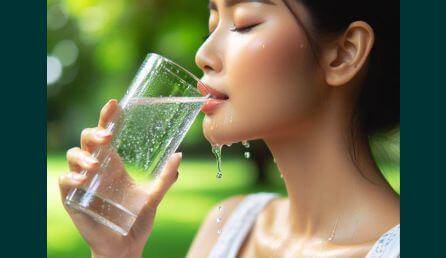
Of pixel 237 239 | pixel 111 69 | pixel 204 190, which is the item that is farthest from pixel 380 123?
pixel 204 190

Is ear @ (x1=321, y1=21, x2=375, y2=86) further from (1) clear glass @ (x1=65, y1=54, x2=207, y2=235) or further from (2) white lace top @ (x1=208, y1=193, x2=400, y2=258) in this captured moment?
(2) white lace top @ (x1=208, y1=193, x2=400, y2=258)

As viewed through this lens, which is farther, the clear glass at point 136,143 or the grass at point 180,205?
the grass at point 180,205

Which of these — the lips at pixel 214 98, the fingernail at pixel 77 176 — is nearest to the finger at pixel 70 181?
the fingernail at pixel 77 176

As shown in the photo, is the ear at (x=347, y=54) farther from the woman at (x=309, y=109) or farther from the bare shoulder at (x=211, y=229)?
the bare shoulder at (x=211, y=229)

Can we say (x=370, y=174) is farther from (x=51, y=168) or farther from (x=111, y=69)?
(x=51, y=168)

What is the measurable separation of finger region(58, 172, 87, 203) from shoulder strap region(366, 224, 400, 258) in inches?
21.2

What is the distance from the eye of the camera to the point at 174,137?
133 cm

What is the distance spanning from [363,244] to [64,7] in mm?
2845

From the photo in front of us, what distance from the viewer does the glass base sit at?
4.23 ft

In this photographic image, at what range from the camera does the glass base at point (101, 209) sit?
4.23ft

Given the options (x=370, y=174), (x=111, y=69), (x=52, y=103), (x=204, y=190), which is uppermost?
(x=370, y=174)

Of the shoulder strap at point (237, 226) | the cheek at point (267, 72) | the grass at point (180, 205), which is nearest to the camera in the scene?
the cheek at point (267, 72)

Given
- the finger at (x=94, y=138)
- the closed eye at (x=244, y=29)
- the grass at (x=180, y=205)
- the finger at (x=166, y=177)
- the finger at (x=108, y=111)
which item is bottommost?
the grass at (x=180, y=205)

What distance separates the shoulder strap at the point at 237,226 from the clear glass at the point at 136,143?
1.45 feet
